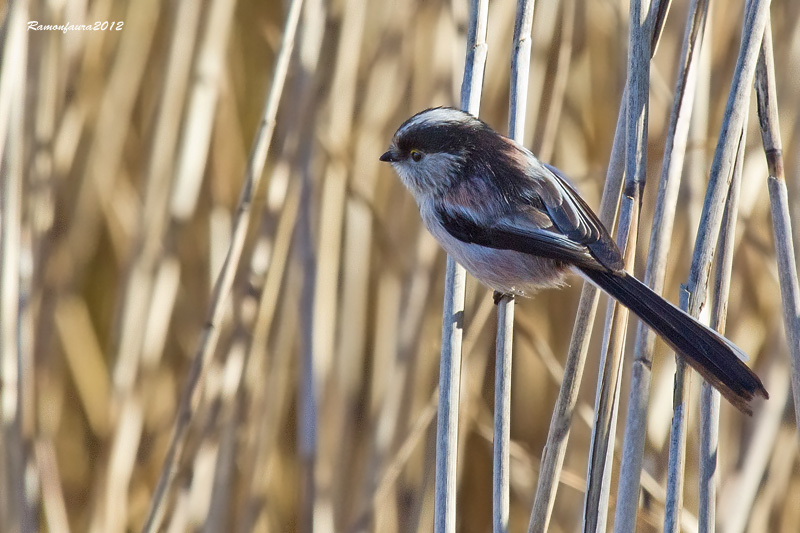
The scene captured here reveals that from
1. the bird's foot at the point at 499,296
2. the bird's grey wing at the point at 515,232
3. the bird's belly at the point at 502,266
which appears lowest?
the bird's foot at the point at 499,296

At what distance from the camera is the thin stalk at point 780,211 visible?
1.08 m

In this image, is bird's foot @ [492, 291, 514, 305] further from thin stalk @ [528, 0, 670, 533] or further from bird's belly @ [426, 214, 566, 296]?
thin stalk @ [528, 0, 670, 533]

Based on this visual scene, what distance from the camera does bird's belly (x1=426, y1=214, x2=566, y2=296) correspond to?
1.30 meters

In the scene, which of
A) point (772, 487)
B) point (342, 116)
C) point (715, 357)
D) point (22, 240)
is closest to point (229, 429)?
point (22, 240)

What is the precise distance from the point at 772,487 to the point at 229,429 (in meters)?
1.39

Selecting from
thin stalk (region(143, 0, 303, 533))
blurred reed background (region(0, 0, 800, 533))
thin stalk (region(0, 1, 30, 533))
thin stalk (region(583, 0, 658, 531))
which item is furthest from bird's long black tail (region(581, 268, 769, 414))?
thin stalk (region(0, 1, 30, 533))

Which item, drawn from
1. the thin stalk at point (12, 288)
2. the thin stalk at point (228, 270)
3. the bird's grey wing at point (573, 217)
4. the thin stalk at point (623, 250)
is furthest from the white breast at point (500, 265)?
the thin stalk at point (12, 288)

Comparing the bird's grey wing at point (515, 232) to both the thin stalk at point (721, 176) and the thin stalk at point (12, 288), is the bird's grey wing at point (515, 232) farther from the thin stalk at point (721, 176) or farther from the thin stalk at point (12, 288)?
the thin stalk at point (12, 288)

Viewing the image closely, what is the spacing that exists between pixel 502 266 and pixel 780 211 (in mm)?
468

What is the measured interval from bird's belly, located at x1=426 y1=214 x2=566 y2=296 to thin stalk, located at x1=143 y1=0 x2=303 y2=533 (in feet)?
1.18

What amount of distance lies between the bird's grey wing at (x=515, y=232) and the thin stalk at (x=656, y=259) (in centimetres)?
17

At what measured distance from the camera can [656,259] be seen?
3.56ft

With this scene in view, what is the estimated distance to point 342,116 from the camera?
1.85 metres

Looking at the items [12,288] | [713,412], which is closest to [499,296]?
[713,412]
